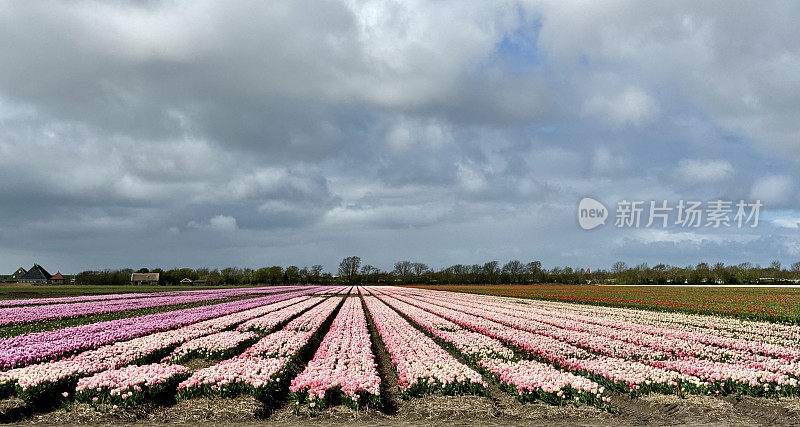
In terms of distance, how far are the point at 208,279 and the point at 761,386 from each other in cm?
14961

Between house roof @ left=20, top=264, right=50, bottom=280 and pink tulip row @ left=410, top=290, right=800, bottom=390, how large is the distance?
18950 centimetres

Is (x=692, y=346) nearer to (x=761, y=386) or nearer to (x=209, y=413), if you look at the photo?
(x=761, y=386)

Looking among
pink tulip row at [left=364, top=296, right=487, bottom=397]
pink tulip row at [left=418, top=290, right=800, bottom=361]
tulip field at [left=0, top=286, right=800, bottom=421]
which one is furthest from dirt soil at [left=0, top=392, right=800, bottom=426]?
pink tulip row at [left=418, top=290, right=800, bottom=361]

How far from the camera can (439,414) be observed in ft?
29.5

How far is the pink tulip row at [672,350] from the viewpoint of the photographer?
11281mm

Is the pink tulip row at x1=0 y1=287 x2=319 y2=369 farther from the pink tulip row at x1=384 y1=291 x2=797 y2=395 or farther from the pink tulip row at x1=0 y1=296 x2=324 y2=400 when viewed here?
the pink tulip row at x1=384 y1=291 x2=797 y2=395

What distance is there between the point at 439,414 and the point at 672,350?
10975 mm

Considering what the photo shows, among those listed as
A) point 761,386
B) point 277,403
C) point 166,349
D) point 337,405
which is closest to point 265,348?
point 166,349

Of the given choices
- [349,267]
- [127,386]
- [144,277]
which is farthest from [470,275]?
[127,386]

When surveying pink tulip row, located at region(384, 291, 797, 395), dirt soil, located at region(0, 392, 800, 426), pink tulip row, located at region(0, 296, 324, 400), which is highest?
pink tulip row, located at region(0, 296, 324, 400)

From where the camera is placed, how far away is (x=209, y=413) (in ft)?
29.0

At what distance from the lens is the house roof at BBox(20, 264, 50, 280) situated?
16062 centimetres

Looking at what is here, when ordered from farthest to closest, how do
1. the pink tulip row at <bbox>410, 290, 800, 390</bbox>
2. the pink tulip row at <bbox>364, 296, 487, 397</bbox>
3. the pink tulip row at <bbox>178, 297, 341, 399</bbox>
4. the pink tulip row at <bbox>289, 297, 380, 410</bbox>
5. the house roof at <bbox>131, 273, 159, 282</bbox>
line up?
1. the house roof at <bbox>131, 273, 159, 282</bbox>
2. the pink tulip row at <bbox>410, 290, 800, 390</bbox>
3. the pink tulip row at <bbox>364, 296, 487, 397</bbox>
4. the pink tulip row at <bbox>178, 297, 341, 399</bbox>
5. the pink tulip row at <bbox>289, 297, 380, 410</bbox>

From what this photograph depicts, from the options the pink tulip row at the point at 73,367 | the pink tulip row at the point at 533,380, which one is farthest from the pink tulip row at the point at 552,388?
the pink tulip row at the point at 73,367
